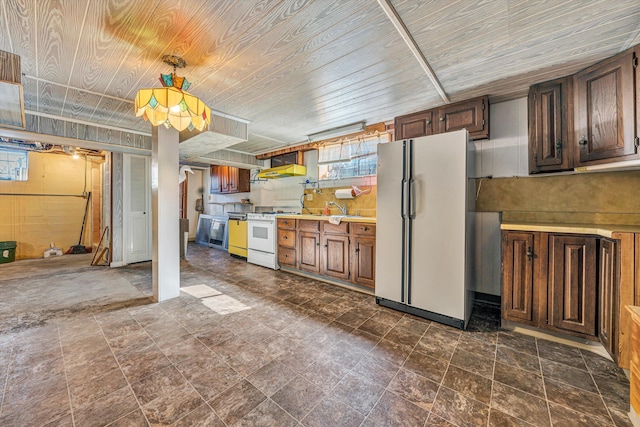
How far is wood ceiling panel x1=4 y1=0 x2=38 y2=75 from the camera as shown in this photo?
59.3 inches

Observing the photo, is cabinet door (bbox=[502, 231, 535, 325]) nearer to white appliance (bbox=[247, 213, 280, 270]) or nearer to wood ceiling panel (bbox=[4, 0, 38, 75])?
white appliance (bbox=[247, 213, 280, 270])

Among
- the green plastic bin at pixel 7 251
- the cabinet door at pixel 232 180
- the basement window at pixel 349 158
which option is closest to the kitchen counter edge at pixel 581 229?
the basement window at pixel 349 158

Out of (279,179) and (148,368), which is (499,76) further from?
(279,179)

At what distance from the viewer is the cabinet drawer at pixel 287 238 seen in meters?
4.05

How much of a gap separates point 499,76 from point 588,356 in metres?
2.42

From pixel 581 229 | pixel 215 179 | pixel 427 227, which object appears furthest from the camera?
pixel 215 179

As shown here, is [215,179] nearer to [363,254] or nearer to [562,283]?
[363,254]

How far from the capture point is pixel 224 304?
111 inches

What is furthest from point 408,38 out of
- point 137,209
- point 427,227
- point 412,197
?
point 137,209

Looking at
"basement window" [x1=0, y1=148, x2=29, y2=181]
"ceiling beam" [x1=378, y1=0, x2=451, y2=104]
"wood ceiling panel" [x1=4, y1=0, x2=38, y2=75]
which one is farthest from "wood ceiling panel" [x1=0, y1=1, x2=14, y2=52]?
"basement window" [x1=0, y1=148, x2=29, y2=181]

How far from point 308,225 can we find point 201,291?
170 centimetres

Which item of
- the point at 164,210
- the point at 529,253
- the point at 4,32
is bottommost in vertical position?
the point at 529,253

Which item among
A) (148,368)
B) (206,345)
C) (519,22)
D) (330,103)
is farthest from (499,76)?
(148,368)

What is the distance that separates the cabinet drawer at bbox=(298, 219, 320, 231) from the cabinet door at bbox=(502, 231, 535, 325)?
7.35ft
